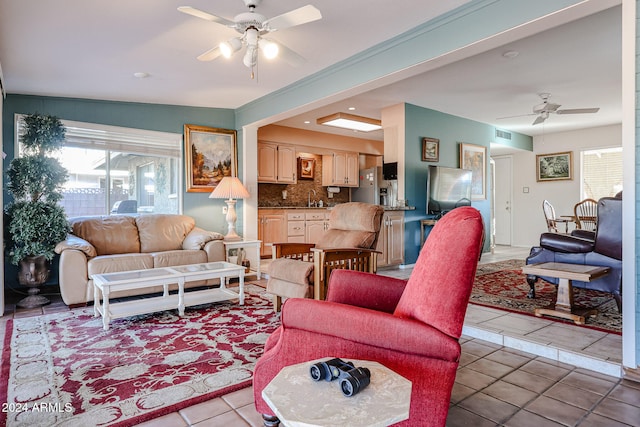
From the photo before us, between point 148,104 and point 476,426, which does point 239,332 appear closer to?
point 476,426

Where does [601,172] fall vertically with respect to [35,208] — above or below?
above

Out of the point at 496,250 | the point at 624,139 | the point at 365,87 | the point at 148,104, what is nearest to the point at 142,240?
the point at 148,104

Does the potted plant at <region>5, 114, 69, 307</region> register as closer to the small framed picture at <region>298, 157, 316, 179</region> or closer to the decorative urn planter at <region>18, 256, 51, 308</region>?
the decorative urn planter at <region>18, 256, 51, 308</region>

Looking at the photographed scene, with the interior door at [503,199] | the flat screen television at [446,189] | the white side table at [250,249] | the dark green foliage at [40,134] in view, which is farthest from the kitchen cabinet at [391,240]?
the interior door at [503,199]

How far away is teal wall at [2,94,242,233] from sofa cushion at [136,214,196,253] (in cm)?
51

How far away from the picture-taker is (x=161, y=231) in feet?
16.1

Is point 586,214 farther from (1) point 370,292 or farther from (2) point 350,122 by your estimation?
(1) point 370,292

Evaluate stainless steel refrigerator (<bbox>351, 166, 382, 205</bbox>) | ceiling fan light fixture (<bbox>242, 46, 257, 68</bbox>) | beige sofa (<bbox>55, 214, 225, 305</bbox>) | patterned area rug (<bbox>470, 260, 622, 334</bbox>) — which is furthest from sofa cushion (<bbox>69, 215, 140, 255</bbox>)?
stainless steel refrigerator (<bbox>351, 166, 382, 205</bbox>)

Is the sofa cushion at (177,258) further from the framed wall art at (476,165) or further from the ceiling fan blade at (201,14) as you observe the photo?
the framed wall art at (476,165)

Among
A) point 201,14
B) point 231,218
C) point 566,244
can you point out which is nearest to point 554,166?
point 566,244

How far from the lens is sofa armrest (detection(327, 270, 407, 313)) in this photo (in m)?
2.01

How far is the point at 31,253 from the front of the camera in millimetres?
3807

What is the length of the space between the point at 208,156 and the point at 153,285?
286cm

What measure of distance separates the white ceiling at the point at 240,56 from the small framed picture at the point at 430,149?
64 cm
